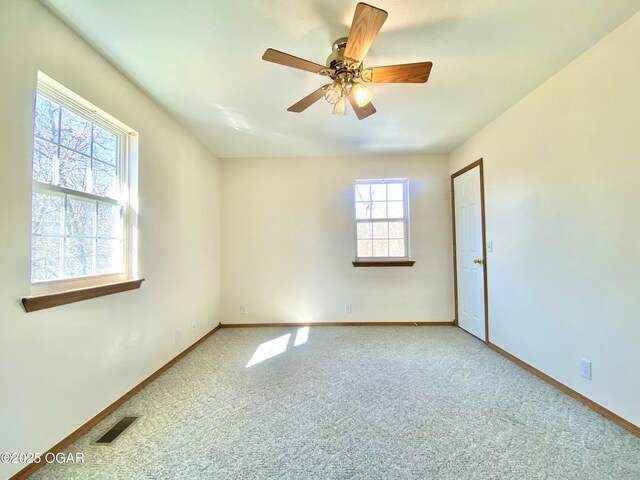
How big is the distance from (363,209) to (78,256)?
314 cm

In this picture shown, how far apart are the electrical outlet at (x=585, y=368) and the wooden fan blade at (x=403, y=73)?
2.19m

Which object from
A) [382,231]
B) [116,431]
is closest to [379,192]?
[382,231]

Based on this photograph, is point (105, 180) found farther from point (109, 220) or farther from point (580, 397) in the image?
point (580, 397)

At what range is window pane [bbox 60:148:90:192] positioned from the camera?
1.66 metres

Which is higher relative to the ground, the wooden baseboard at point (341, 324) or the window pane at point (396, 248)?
the window pane at point (396, 248)

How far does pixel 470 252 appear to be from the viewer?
338 centimetres

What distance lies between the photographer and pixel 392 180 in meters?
3.95

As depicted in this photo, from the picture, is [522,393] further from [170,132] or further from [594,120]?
[170,132]

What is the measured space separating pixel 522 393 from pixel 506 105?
246cm

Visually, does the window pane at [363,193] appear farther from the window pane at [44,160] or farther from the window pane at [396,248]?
the window pane at [44,160]

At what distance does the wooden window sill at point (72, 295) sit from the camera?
1387 mm

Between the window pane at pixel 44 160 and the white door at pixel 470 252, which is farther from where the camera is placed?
the white door at pixel 470 252

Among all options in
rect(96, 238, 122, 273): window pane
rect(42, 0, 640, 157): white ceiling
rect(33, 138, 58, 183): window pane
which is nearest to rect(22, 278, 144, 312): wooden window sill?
rect(96, 238, 122, 273): window pane

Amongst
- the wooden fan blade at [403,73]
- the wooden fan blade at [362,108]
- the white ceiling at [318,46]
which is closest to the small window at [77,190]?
the white ceiling at [318,46]
